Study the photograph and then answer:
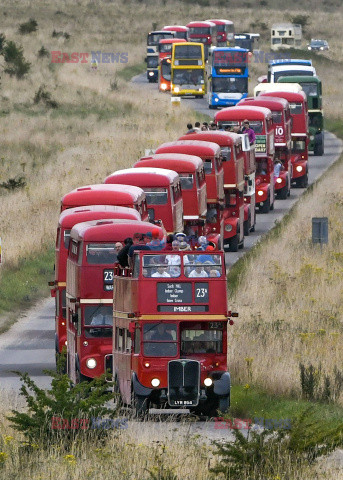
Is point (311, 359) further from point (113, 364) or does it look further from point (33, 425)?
point (33, 425)

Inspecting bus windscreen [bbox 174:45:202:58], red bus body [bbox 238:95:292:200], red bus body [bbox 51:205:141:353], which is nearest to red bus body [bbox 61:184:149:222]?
red bus body [bbox 51:205:141:353]

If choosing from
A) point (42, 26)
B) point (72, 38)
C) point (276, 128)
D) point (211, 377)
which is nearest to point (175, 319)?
point (211, 377)

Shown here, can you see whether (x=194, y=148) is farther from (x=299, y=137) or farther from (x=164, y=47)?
(x=164, y=47)

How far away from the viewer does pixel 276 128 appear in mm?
49875

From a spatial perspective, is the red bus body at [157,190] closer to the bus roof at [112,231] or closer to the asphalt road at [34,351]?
the asphalt road at [34,351]

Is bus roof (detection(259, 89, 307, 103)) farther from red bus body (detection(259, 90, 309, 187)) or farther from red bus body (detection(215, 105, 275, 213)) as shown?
red bus body (detection(215, 105, 275, 213))

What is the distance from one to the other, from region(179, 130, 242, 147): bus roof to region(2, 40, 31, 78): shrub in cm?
4723

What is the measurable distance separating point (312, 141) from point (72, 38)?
193ft

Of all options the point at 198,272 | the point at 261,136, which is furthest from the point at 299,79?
the point at 198,272

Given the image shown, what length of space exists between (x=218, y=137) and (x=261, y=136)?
623cm

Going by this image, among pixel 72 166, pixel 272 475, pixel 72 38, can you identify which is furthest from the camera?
pixel 72 38

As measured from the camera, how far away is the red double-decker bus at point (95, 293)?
22734mm

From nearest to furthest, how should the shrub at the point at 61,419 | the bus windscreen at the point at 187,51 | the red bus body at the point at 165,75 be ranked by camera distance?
the shrub at the point at 61,419
the bus windscreen at the point at 187,51
the red bus body at the point at 165,75

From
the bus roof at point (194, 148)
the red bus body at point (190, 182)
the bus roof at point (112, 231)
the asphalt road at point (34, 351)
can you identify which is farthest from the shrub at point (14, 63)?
the bus roof at point (112, 231)
